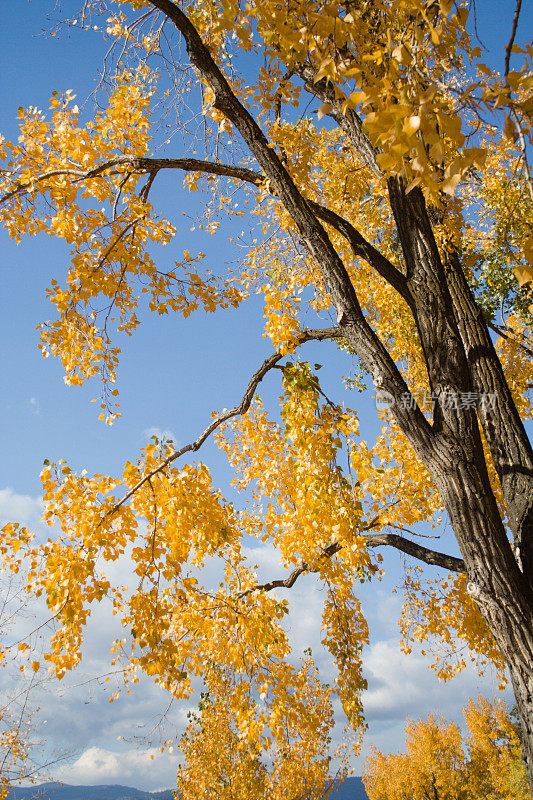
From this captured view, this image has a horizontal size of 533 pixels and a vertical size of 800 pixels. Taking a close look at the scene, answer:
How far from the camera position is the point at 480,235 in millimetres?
8289

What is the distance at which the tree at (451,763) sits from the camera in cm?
Result: 2408

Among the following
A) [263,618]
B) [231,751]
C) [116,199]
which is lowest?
[231,751]

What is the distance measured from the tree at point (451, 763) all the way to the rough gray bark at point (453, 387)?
1071 inches

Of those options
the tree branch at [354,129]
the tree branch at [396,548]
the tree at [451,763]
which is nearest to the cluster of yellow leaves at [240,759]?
the tree branch at [396,548]

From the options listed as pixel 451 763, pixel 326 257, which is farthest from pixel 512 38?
pixel 451 763

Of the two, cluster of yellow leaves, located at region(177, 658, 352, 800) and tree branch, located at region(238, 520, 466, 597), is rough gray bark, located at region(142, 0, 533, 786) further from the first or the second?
cluster of yellow leaves, located at region(177, 658, 352, 800)

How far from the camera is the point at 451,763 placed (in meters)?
26.0

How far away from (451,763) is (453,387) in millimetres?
31798

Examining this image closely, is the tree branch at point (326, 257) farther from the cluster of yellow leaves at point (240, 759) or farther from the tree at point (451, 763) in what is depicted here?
the tree at point (451, 763)

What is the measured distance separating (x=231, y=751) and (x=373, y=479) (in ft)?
32.8

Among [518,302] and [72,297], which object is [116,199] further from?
[518,302]

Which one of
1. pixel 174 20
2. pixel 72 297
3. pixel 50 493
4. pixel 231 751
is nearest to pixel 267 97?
pixel 174 20

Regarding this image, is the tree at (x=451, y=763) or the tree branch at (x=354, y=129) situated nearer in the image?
the tree branch at (x=354, y=129)

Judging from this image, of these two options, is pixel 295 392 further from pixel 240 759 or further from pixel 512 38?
pixel 240 759
